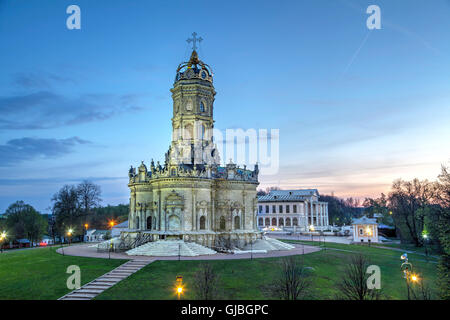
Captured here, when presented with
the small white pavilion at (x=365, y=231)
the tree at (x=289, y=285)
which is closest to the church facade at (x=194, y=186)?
the tree at (x=289, y=285)

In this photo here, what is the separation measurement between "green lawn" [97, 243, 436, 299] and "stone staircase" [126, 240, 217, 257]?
498 cm

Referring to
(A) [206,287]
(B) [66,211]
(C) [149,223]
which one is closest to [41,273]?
(A) [206,287]

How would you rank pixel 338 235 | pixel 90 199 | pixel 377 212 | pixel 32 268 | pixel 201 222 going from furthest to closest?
pixel 377 212
pixel 338 235
pixel 90 199
pixel 201 222
pixel 32 268

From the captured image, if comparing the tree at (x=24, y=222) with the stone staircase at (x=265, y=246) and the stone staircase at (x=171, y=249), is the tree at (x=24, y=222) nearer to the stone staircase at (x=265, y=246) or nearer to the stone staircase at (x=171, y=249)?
the stone staircase at (x=171, y=249)

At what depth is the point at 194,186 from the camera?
46.6 m

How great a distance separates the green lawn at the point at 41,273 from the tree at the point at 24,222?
35910mm

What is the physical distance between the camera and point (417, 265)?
38.4 meters

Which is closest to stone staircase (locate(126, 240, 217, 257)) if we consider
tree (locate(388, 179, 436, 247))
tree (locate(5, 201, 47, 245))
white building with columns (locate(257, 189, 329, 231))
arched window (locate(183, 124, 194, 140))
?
arched window (locate(183, 124, 194, 140))

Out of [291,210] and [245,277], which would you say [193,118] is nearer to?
[245,277]

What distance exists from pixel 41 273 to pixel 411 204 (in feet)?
198

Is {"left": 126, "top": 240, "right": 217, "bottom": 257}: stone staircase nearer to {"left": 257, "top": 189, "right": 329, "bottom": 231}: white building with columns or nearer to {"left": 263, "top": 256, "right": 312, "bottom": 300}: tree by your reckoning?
{"left": 263, "top": 256, "right": 312, "bottom": 300}: tree
